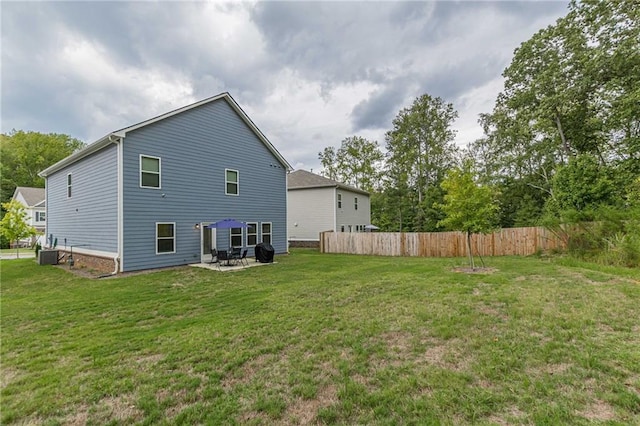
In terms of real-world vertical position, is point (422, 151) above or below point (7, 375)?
above

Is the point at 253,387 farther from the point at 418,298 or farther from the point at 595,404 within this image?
the point at 418,298

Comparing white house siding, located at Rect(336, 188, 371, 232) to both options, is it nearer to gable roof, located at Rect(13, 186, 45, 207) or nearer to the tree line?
the tree line

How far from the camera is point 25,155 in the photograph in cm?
3844

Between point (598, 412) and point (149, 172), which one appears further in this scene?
point (149, 172)

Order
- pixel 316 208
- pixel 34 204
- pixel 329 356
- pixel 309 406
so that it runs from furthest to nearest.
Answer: pixel 34 204, pixel 316 208, pixel 329 356, pixel 309 406

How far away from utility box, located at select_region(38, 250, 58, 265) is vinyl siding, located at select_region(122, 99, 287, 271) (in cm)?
640

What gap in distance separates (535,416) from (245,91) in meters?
17.4

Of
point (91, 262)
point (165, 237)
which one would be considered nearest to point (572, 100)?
point (165, 237)

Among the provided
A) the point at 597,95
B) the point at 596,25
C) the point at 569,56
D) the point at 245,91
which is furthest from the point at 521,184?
the point at 245,91

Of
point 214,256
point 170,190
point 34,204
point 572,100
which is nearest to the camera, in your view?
point 170,190

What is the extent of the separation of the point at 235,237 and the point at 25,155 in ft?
144

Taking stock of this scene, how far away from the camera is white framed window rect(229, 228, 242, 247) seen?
14.0 metres

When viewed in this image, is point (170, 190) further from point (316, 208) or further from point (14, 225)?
point (14, 225)

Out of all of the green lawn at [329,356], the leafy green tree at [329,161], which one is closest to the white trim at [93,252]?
the green lawn at [329,356]
